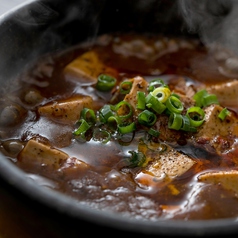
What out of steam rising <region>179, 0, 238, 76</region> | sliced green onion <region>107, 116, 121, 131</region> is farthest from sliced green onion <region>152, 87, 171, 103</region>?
steam rising <region>179, 0, 238, 76</region>

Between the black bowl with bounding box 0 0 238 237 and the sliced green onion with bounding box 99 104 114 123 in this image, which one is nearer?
the black bowl with bounding box 0 0 238 237

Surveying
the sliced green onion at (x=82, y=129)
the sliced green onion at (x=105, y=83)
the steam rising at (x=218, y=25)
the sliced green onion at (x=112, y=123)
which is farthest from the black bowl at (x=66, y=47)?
the sliced green onion at (x=112, y=123)

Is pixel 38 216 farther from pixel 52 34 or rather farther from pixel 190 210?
pixel 52 34

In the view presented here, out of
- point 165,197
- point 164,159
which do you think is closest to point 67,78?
point 164,159

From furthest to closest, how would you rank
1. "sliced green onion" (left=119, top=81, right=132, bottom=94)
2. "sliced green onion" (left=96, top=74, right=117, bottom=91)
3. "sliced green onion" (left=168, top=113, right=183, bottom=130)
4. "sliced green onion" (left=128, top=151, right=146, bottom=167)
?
"sliced green onion" (left=96, top=74, right=117, bottom=91) → "sliced green onion" (left=119, top=81, right=132, bottom=94) → "sliced green onion" (left=168, top=113, right=183, bottom=130) → "sliced green onion" (left=128, top=151, right=146, bottom=167)

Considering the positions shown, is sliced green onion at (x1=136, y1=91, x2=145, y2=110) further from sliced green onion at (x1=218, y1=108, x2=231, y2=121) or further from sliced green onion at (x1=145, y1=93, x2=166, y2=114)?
sliced green onion at (x1=218, y1=108, x2=231, y2=121)

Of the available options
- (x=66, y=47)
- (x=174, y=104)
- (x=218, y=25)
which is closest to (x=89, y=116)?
(x=174, y=104)

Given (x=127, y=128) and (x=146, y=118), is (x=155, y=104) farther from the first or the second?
(x=127, y=128)

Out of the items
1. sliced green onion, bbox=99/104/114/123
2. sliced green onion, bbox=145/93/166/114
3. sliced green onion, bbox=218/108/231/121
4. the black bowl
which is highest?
the black bowl
